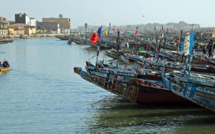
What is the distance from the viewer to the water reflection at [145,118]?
53.1 feet

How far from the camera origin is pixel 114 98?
21969 millimetres

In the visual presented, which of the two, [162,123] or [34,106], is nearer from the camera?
[162,123]

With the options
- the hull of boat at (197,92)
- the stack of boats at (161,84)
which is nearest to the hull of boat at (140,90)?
the stack of boats at (161,84)

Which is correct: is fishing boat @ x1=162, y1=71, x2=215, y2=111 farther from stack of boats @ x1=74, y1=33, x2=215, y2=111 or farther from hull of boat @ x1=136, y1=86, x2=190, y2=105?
hull of boat @ x1=136, y1=86, x2=190, y2=105

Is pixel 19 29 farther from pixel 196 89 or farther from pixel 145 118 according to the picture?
pixel 196 89

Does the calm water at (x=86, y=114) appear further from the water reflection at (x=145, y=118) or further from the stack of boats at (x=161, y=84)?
the stack of boats at (x=161, y=84)

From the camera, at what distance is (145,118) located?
57.7 ft

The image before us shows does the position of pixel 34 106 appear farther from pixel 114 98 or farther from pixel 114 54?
pixel 114 54

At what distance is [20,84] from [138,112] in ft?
42.0

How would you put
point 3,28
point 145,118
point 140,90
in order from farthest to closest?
1. point 3,28
2. point 140,90
3. point 145,118

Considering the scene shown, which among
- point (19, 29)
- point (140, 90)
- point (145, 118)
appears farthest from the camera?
point (19, 29)

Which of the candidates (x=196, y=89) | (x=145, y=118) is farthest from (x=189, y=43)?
(x=145, y=118)

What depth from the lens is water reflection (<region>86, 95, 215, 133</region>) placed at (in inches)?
637

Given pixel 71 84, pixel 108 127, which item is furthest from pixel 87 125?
pixel 71 84
